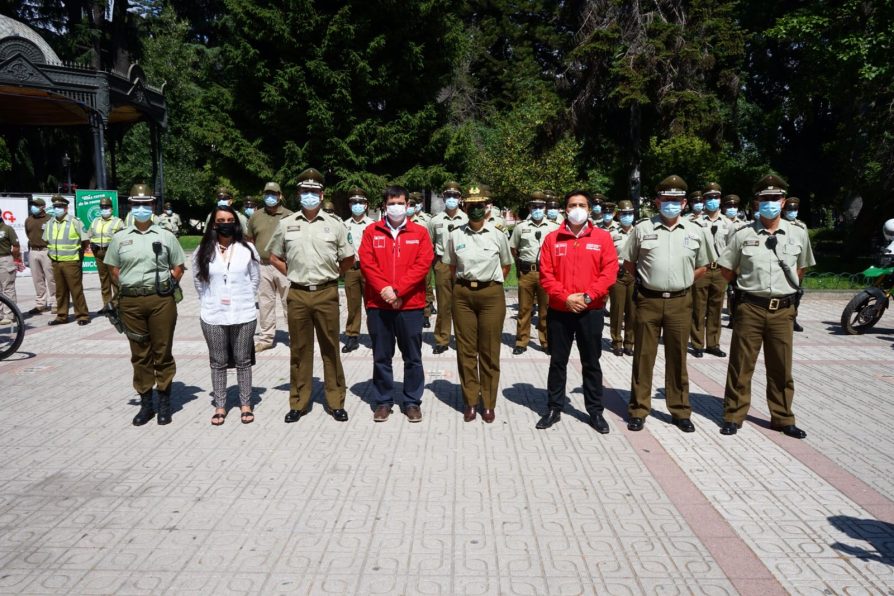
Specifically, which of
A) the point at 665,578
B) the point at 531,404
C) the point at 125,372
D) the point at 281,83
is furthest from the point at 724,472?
the point at 281,83

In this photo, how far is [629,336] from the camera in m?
9.74

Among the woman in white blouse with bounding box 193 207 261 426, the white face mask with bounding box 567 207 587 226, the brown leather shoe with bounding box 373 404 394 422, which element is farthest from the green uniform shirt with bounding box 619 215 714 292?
the woman in white blouse with bounding box 193 207 261 426

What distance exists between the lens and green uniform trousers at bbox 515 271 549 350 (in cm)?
984

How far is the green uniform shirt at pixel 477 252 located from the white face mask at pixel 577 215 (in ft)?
2.74

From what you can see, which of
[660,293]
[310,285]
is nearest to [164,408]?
[310,285]

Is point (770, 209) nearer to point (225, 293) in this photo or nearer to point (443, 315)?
point (443, 315)

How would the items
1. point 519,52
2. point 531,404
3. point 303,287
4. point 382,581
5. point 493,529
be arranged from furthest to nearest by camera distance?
point 519,52 < point 531,404 < point 303,287 < point 493,529 < point 382,581

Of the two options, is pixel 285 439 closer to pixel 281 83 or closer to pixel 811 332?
pixel 811 332

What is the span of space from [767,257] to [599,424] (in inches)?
83.4

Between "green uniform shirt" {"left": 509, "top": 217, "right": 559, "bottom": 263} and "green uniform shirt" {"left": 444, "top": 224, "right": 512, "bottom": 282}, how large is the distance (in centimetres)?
310

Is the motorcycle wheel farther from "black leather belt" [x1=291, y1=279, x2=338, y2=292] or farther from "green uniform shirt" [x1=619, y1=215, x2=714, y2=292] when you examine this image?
"black leather belt" [x1=291, y1=279, x2=338, y2=292]

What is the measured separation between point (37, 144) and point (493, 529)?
121ft

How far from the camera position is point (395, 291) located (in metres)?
6.34

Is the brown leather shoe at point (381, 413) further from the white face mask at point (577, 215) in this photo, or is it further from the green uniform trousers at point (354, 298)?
the green uniform trousers at point (354, 298)
